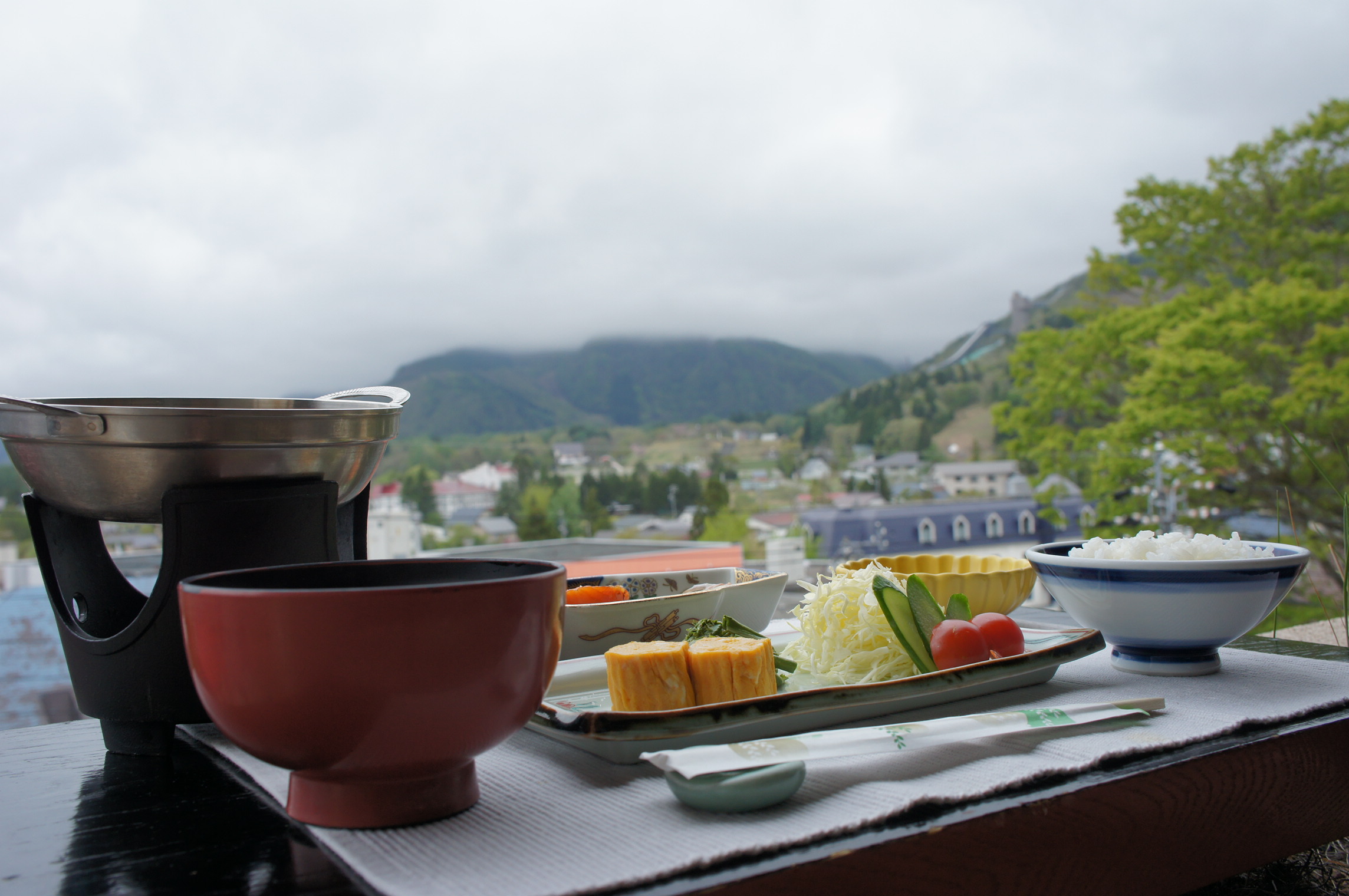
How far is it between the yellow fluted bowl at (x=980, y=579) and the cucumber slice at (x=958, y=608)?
0.16 feet

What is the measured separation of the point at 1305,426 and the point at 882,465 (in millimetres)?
15498

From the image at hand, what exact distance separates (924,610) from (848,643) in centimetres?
8

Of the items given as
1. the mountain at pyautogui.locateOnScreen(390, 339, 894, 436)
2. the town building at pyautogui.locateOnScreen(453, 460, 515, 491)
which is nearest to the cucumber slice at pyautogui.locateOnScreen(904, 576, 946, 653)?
the town building at pyautogui.locateOnScreen(453, 460, 515, 491)

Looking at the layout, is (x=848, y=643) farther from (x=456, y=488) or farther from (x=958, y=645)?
(x=456, y=488)

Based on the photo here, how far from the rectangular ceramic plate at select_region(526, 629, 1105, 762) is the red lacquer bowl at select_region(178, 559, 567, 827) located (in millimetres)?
86

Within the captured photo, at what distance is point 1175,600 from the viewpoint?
30.6 inches

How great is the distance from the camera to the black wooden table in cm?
44

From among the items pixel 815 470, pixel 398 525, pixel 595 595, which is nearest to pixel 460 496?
pixel 398 525

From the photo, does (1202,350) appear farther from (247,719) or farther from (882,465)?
(882,465)

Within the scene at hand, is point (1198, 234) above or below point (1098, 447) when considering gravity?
above

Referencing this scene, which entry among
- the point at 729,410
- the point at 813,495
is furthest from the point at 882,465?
the point at 729,410

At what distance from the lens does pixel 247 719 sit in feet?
1.47

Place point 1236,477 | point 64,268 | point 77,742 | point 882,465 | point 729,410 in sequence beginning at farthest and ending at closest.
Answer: point 64,268, point 729,410, point 882,465, point 1236,477, point 77,742

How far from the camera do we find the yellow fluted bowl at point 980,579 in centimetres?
90
